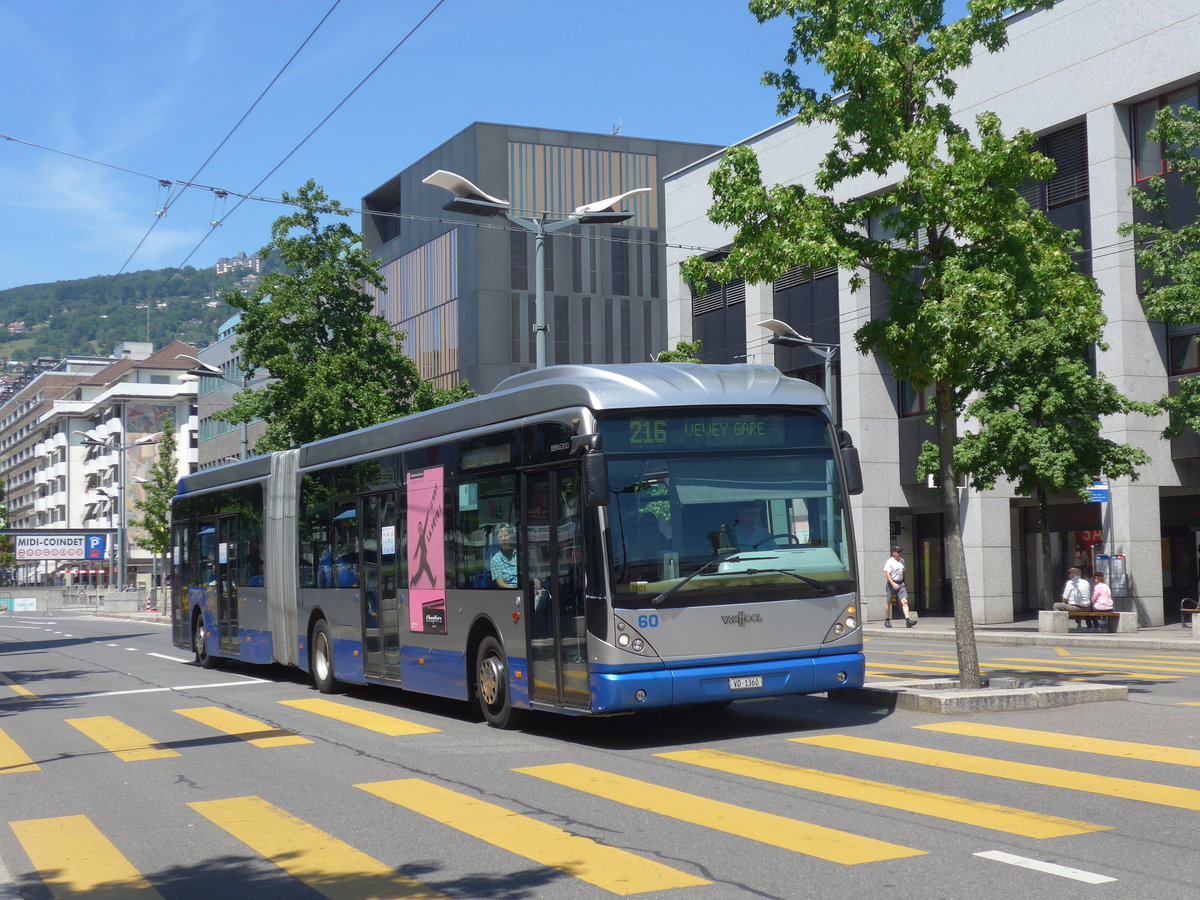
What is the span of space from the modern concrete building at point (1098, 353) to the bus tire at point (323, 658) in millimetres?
15528

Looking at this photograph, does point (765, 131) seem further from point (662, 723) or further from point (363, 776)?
point (363, 776)

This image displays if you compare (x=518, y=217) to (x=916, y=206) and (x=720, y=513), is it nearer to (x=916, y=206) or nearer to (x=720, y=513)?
(x=916, y=206)

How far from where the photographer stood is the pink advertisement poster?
14.4 m

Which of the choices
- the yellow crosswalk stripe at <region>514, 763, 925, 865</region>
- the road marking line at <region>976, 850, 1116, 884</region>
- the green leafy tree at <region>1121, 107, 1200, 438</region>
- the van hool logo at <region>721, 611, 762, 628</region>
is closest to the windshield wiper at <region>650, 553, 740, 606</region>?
the van hool logo at <region>721, 611, 762, 628</region>

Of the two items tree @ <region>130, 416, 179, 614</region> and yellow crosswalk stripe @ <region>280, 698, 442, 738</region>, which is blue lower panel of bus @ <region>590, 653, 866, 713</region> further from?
tree @ <region>130, 416, 179, 614</region>

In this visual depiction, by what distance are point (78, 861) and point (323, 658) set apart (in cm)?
1029

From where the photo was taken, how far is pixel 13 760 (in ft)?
40.8

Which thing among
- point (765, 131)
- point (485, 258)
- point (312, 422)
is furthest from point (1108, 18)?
point (485, 258)

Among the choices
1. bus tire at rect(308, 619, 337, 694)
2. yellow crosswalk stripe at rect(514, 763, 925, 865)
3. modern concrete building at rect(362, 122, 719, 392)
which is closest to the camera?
yellow crosswalk stripe at rect(514, 763, 925, 865)

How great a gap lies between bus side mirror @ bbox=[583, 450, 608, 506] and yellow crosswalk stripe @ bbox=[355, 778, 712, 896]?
7.86 feet

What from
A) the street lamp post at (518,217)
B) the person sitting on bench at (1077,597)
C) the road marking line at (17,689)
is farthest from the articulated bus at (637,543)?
the person sitting on bench at (1077,597)

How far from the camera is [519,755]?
37.6 feet

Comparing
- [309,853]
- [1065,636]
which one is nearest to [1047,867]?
[309,853]

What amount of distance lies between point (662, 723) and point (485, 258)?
46883 mm
